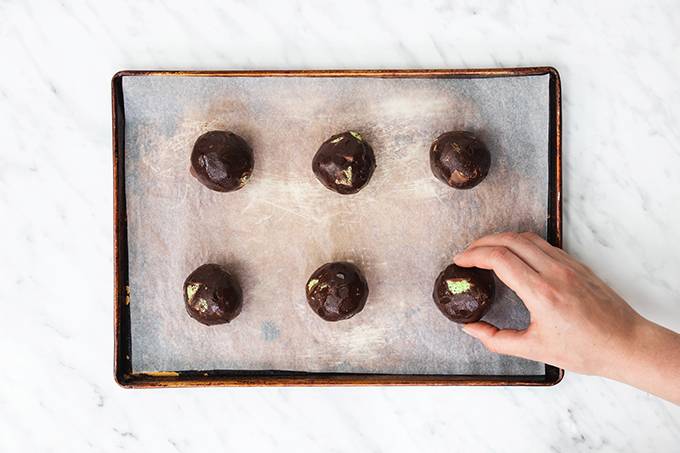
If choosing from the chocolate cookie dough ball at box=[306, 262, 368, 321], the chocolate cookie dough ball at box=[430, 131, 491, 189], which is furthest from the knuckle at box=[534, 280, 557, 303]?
the chocolate cookie dough ball at box=[306, 262, 368, 321]

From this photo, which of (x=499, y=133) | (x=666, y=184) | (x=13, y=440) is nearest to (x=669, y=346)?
(x=666, y=184)

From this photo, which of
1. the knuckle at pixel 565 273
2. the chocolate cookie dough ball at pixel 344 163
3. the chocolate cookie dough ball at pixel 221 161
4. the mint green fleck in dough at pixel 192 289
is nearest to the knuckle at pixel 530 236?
the knuckle at pixel 565 273

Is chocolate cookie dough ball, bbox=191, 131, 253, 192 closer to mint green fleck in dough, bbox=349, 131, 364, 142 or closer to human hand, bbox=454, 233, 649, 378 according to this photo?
mint green fleck in dough, bbox=349, 131, 364, 142

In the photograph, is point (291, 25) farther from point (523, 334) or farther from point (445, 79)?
point (523, 334)

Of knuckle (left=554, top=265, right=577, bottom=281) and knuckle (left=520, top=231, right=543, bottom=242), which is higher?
knuckle (left=520, top=231, right=543, bottom=242)

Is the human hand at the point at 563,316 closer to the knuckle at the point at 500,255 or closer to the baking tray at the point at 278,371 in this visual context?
the knuckle at the point at 500,255
